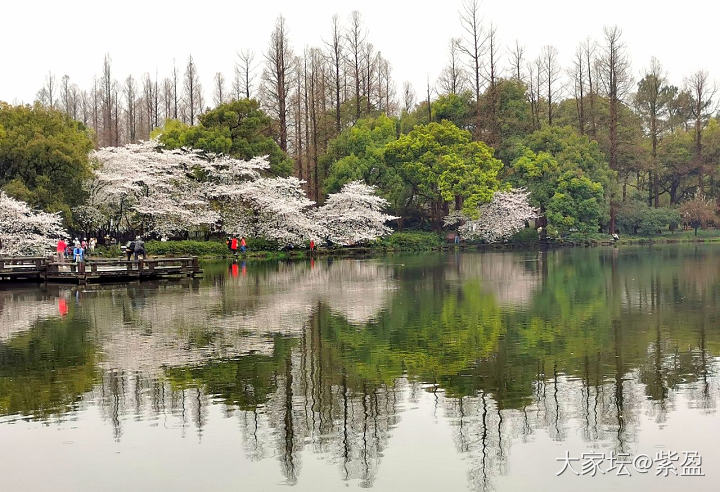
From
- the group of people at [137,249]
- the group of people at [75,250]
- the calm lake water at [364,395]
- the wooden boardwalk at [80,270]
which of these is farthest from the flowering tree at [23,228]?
the calm lake water at [364,395]

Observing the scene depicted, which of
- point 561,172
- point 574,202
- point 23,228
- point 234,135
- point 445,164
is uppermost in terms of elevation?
point 234,135

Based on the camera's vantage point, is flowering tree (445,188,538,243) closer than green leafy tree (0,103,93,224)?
No

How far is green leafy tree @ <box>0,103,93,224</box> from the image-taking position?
41781 millimetres

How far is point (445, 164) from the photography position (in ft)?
205

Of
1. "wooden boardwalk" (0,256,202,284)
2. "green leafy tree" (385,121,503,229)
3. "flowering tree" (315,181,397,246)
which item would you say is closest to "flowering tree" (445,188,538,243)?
"green leafy tree" (385,121,503,229)

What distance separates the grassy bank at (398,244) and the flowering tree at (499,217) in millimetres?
1075

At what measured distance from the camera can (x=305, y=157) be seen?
72.0 meters


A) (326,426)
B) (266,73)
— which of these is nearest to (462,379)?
(326,426)

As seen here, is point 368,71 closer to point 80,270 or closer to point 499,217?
point 499,217

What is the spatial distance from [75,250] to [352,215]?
2421cm

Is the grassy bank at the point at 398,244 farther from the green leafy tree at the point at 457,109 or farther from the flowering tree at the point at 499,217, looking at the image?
the green leafy tree at the point at 457,109

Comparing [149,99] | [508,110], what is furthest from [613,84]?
[149,99]

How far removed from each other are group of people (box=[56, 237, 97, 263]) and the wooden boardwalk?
107 cm

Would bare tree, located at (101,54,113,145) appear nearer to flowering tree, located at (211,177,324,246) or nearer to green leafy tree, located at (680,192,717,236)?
flowering tree, located at (211,177,324,246)
